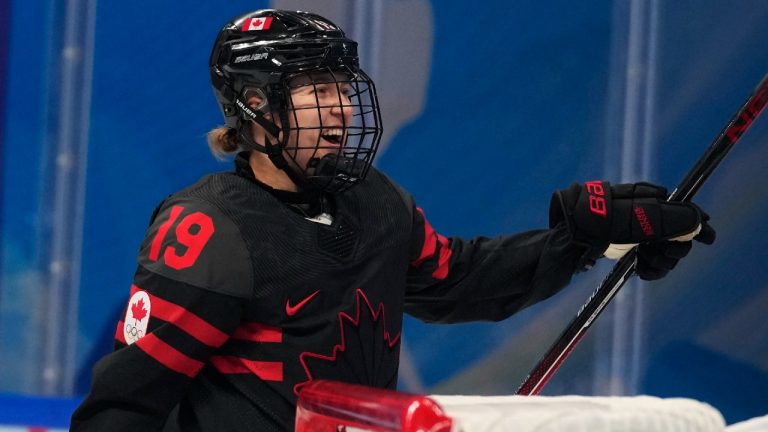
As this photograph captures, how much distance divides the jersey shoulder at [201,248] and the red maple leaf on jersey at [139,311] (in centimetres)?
5

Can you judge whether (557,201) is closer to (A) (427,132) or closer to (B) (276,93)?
(B) (276,93)

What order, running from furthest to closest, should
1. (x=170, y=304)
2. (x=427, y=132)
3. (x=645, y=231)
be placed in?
1. (x=427, y=132)
2. (x=645, y=231)
3. (x=170, y=304)

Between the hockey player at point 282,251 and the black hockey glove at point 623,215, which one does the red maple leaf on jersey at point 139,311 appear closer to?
the hockey player at point 282,251

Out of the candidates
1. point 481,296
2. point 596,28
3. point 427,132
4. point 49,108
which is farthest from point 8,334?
point 596,28

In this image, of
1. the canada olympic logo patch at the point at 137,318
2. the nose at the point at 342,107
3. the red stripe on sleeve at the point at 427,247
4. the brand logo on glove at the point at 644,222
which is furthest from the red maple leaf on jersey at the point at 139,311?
the brand logo on glove at the point at 644,222

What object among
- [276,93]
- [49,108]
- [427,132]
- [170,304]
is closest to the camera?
[170,304]

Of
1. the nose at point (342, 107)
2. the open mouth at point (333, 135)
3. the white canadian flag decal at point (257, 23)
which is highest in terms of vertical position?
the white canadian flag decal at point (257, 23)

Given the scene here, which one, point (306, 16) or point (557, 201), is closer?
point (306, 16)

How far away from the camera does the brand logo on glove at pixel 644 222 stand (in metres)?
1.85

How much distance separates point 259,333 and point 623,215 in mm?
664

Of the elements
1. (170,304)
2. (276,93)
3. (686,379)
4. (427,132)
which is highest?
(276,93)

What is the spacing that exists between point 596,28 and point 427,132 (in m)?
0.59

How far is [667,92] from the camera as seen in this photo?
3.30 meters

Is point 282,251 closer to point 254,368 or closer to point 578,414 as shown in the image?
point 254,368
